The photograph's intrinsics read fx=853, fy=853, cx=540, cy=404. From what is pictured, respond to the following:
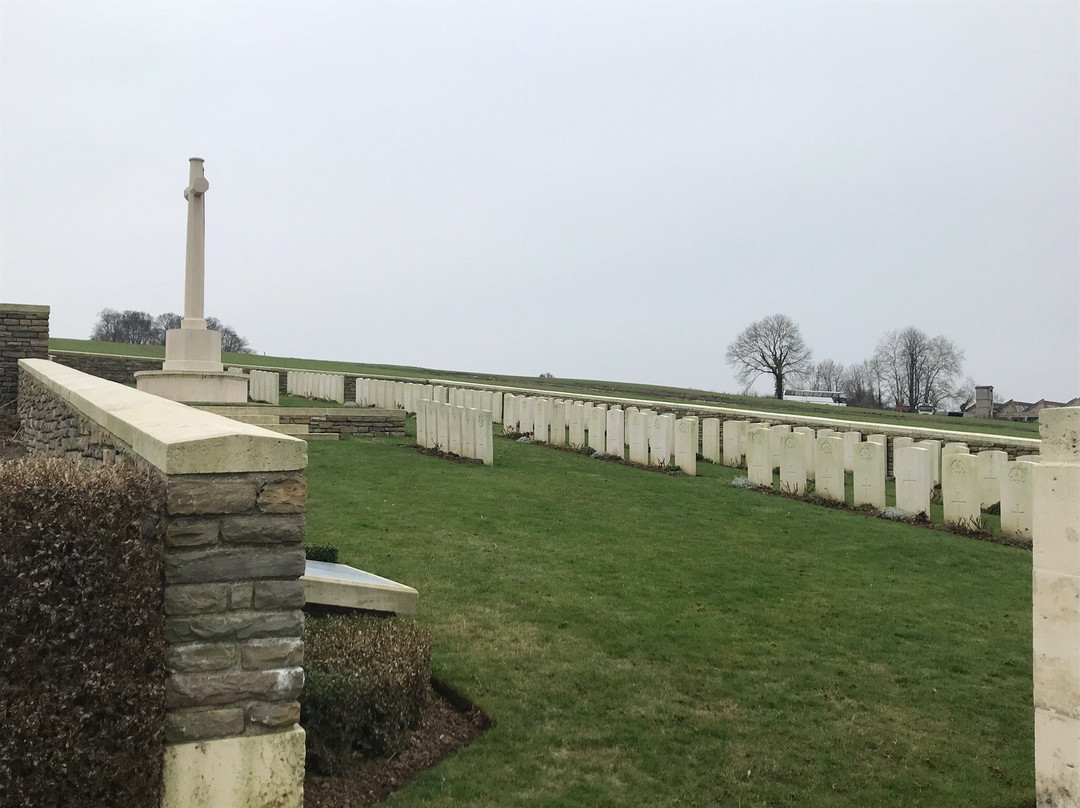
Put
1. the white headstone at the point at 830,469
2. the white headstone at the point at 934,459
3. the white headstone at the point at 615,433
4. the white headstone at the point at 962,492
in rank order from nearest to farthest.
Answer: the white headstone at the point at 962,492 < the white headstone at the point at 830,469 < the white headstone at the point at 934,459 < the white headstone at the point at 615,433

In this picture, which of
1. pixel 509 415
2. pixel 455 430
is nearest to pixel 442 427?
pixel 455 430

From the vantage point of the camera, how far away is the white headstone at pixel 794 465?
1141 cm

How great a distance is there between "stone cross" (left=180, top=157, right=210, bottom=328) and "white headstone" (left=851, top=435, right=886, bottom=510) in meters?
12.4

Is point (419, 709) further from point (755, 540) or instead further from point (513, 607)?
point (755, 540)

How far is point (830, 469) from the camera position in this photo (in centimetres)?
1088

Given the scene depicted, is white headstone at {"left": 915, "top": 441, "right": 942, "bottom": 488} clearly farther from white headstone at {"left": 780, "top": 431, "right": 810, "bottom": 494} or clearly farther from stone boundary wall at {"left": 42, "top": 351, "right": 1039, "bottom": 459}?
white headstone at {"left": 780, "top": 431, "right": 810, "bottom": 494}

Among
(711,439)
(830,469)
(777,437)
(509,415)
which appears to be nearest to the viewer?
(830,469)

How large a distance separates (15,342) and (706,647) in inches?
540

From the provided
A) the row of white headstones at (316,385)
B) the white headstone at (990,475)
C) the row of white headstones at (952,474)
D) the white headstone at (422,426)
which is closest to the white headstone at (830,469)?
the row of white headstones at (952,474)

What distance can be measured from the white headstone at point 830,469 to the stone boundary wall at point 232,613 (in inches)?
345

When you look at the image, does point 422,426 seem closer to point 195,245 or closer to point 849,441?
point 195,245

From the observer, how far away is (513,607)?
6012mm

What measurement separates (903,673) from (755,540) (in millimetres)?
Result: 3230

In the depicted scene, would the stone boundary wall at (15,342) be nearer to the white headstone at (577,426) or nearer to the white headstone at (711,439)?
the white headstone at (577,426)
